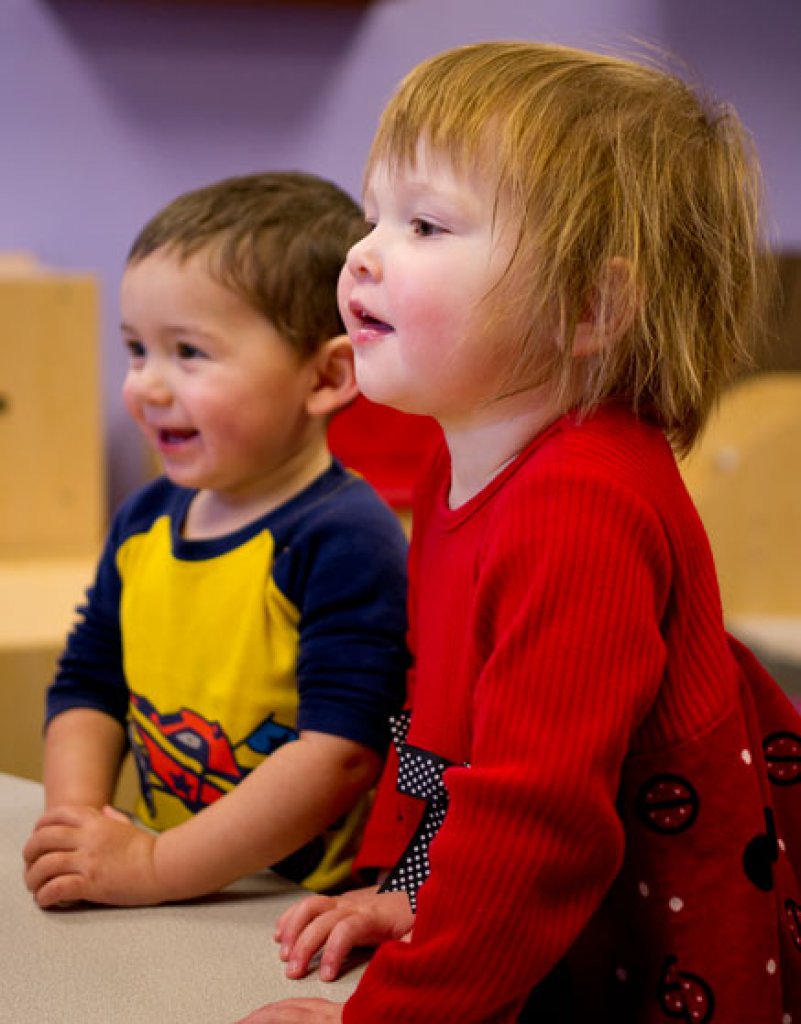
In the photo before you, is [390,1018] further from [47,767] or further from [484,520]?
[47,767]

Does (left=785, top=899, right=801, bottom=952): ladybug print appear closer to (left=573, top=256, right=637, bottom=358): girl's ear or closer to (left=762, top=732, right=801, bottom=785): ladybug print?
(left=762, top=732, right=801, bottom=785): ladybug print

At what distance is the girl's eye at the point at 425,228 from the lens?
2.04 feet

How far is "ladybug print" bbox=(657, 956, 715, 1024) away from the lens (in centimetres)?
58

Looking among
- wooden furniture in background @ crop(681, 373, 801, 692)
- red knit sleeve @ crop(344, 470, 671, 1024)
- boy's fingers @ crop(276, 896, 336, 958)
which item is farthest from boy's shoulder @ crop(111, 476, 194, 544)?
wooden furniture in background @ crop(681, 373, 801, 692)

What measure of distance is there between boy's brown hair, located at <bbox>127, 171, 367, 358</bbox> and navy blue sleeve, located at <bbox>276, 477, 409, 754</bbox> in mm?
135

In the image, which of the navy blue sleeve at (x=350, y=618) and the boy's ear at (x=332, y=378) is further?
the boy's ear at (x=332, y=378)

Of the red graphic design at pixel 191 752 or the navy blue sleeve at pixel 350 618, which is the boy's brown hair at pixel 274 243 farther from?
the red graphic design at pixel 191 752

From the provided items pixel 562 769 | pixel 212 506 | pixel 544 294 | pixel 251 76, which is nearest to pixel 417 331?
pixel 544 294

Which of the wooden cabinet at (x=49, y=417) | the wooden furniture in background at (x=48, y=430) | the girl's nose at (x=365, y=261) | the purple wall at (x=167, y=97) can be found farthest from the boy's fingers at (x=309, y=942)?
the purple wall at (x=167, y=97)

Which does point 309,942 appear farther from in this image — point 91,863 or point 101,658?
point 101,658

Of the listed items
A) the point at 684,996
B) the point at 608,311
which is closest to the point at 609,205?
the point at 608,311

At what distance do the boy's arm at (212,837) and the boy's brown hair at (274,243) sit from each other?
28 centimetres

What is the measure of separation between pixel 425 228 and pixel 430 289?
35mm

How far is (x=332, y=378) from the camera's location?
897mm
